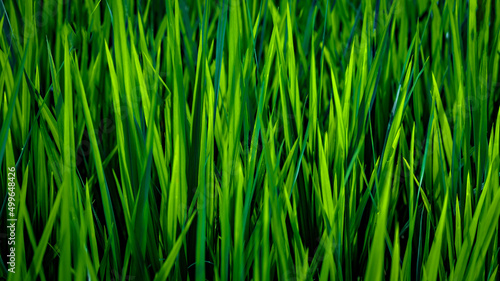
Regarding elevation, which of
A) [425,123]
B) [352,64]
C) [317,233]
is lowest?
[317,233]

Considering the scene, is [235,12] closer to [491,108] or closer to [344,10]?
[344,10]

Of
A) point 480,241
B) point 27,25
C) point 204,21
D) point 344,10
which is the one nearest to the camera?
point 480,241

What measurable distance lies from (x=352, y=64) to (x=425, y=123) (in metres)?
0.23

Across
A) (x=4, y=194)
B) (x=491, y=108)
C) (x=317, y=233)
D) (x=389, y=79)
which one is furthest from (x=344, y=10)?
(x=4, y=194)

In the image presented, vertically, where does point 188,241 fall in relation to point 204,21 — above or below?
below

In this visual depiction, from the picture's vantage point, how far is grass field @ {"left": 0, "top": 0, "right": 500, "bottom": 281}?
1.75 feet

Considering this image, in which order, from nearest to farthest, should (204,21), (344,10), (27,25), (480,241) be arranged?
Answer: (480,241)
(204,21)
(27,25)
(344,10)

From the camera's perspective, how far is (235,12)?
0.69 meters

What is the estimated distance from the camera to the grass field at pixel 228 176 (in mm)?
535

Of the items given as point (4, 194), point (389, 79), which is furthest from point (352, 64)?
point (4, 194)

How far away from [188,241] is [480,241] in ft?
1.21

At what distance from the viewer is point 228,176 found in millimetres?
552

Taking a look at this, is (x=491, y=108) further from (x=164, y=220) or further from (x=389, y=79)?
(x=164, y=220)

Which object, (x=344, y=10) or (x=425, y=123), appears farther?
(x=344, y=10)
